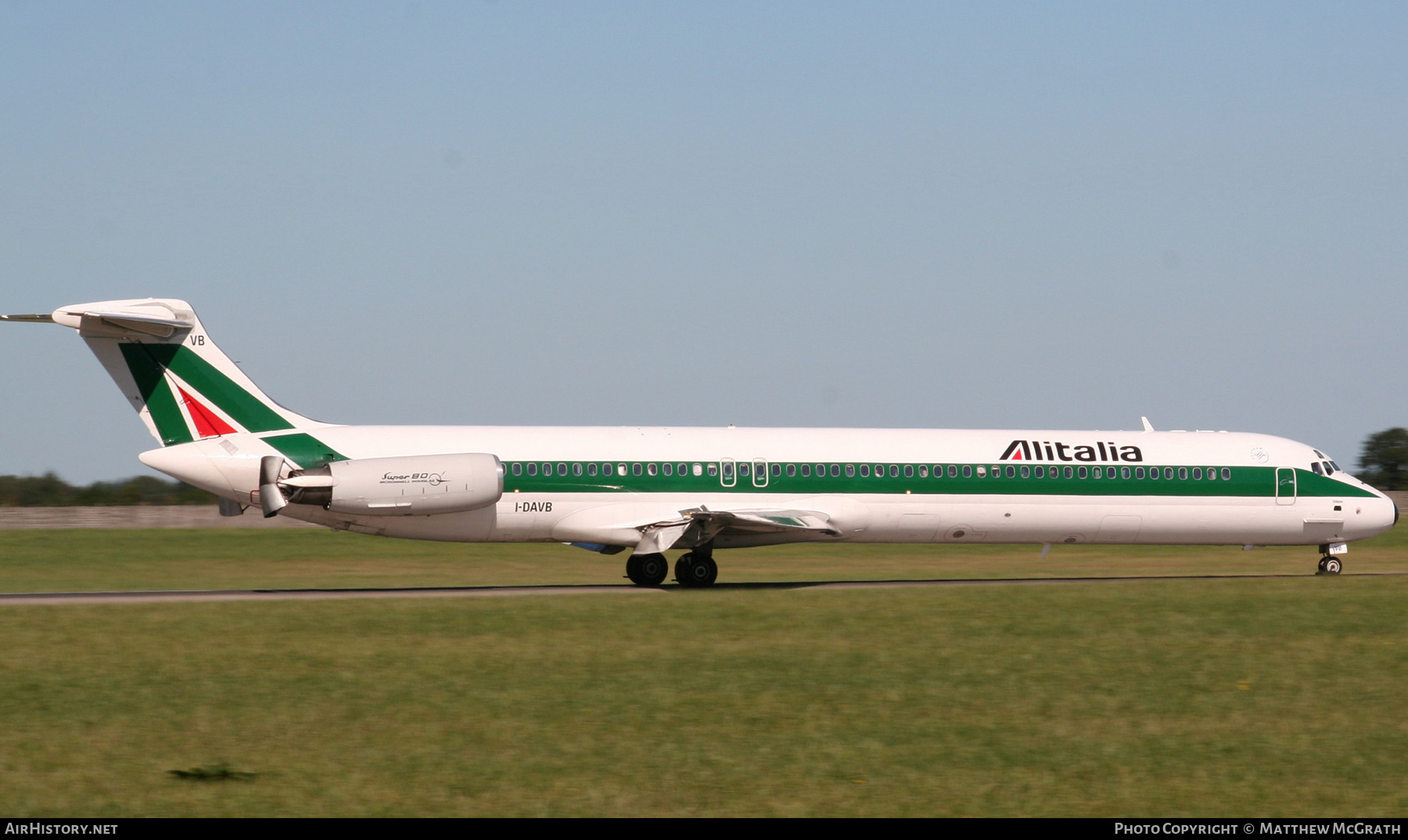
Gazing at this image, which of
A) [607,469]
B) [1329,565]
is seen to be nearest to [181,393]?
[607,469]

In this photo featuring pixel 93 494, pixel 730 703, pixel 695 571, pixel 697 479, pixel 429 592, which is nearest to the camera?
pixel 730 703

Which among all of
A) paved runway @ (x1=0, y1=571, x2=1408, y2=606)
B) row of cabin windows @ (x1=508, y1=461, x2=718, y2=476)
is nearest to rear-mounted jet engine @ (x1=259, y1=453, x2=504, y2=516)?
row of cabin windows @ (x1=508, y1=461, x2=718, y2=476)

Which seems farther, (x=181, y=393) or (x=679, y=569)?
(x=679, y=569)

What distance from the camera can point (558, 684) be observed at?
49.2 feet

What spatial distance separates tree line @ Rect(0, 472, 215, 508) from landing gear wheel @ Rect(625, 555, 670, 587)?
40343 mm

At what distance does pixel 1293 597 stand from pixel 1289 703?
9230mm

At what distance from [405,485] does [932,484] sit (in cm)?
1019

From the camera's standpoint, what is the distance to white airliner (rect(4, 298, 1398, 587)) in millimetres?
24859

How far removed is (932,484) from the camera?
27.8 metres

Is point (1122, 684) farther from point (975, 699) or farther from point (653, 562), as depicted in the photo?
point (653, 562)

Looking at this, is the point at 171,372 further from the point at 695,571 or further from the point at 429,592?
the point at 695,571

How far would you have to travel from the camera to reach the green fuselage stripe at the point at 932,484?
86.4ft
